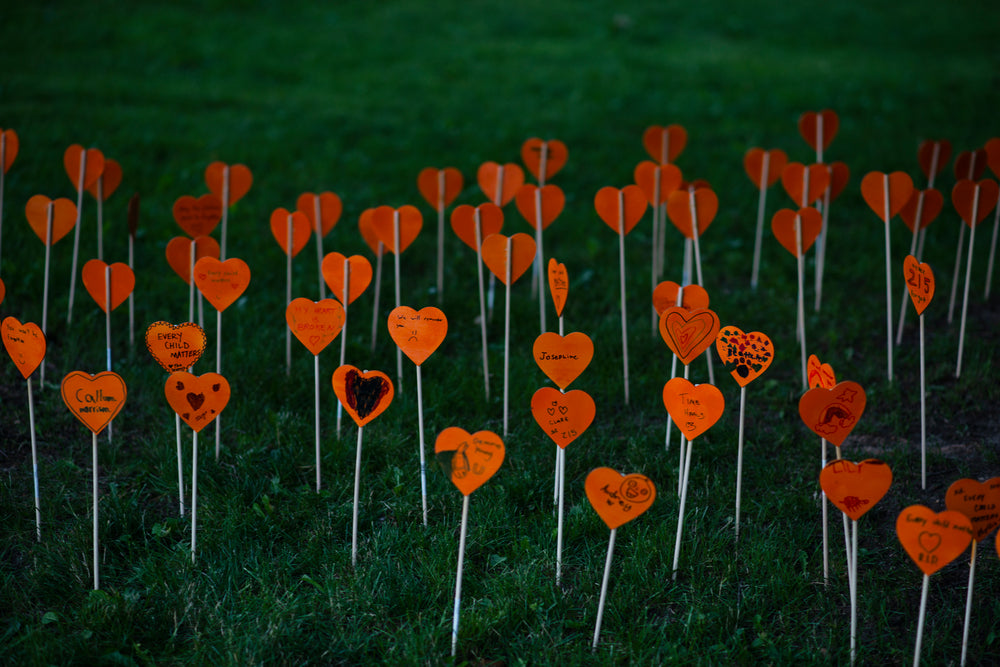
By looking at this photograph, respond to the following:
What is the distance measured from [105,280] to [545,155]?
2122 millimetres

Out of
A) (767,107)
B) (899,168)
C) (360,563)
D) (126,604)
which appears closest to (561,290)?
(360,563)

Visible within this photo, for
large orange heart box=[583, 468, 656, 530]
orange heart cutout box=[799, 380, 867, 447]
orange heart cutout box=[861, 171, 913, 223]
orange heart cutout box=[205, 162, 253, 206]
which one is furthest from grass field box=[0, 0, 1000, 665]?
orange heart cutout box=[861, 171, 913, 223]

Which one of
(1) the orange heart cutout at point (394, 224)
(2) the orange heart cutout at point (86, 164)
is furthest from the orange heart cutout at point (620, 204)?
(2) the orange heart cutout at point (86, 164)

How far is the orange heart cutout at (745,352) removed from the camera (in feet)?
8.42

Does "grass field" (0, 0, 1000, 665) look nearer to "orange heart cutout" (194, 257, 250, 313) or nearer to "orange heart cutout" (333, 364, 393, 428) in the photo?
"orange heart cutout" (333, 364, 393, 428)

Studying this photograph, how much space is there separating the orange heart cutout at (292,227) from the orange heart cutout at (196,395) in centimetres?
98

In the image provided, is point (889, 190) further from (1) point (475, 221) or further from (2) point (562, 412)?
(2) point (562, 412)

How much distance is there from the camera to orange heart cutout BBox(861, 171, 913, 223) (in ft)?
11.4

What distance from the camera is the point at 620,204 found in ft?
11.5

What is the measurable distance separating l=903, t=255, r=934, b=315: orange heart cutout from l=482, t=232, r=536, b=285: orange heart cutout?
1.28m

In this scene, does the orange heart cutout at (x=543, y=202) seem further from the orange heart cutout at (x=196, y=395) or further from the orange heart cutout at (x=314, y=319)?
the orange heart cutout at (x=196, y=395)

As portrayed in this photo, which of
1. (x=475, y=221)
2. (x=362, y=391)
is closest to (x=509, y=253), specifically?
(x=475, y=221)

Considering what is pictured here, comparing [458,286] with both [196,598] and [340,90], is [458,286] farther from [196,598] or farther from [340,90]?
[340,90]

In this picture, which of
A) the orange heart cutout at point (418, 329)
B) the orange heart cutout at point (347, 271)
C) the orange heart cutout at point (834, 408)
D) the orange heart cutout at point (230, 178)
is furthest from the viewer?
the orange heart cutout at point (230, 178)
